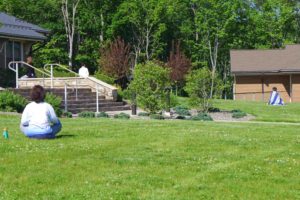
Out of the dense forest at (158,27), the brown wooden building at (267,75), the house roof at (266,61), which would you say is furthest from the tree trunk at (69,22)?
the brown wooden building at (267,75)

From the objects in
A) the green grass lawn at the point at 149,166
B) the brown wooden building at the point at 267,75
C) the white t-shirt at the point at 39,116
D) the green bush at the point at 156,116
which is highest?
the brown wooden building at the point at 267,75

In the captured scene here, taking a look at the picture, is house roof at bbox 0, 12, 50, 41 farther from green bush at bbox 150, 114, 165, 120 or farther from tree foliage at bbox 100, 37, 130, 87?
green bush at bbox 150, 114, 165, 120

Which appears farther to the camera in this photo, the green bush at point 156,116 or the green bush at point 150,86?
the green bush at point 150,86

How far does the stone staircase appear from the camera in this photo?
973 inches

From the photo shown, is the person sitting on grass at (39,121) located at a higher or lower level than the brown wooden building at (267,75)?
lower

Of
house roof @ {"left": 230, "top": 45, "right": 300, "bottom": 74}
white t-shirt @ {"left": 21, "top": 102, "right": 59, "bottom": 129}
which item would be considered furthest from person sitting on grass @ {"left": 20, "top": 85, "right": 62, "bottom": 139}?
house roof @ {"left": 230, "top": 45, "right": 300, "bottom": 74}

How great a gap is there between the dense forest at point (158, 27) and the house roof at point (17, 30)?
1485 centimetres

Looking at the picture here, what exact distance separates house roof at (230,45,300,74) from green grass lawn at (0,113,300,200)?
36.3 m

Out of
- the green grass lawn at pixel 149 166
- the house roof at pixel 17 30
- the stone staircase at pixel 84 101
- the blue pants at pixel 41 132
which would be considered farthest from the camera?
the house roof at pixel 17 30

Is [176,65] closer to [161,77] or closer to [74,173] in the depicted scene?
[161,77]

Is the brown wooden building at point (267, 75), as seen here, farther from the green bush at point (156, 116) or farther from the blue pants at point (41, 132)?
the blue pants at point (41, 132)

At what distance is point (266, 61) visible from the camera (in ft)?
168

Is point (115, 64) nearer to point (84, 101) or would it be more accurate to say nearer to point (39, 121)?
point (84, 101)

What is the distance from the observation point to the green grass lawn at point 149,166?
7602 millimetres
